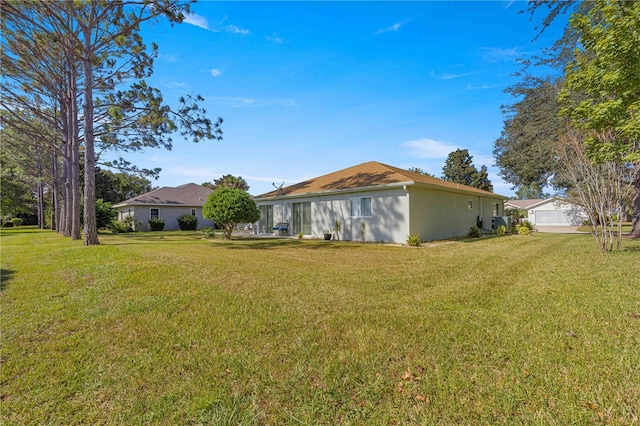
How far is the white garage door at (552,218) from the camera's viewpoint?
35.0 metres

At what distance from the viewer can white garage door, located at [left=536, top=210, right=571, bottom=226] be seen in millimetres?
34975

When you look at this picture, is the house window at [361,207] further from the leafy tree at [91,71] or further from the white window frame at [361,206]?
the leafy tree at [91,71]

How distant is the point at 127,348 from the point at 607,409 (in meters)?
4.08

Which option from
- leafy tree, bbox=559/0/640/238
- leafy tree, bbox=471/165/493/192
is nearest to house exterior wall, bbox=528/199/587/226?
leafy tree, bbox=471/165/493/192

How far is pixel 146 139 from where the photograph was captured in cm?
1734

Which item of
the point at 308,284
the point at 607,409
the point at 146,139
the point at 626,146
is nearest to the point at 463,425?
the point at 607,409

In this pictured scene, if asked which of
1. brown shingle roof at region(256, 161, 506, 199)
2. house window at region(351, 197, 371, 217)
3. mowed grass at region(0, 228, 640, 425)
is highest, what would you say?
brown shingle roof at region(256, 161, 506, 199)

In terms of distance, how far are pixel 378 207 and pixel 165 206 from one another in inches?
911

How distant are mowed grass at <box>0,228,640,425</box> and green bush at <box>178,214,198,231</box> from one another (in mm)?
23499

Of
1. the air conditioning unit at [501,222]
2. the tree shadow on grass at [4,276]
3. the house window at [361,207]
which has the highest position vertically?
the house window at [361,207]

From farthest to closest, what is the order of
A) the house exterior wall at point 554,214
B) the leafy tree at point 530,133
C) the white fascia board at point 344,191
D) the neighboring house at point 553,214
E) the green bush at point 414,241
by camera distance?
1. the neighboring house at point 553,214
2. the house exterior wall at point 554,214
3. the leafy tree at point 530,133
4. the white fascia board at point 344,191
5. the green bush at point 414,241

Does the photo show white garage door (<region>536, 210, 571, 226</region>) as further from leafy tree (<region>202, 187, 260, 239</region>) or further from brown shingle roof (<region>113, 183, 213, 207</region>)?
brown shingle roof (<region>113, 183, 213, 207</region>)

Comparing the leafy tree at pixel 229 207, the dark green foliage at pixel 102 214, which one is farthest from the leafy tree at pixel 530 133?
the dark green foliage at pixel 102 214

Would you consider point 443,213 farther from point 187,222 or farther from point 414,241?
point 187,222
